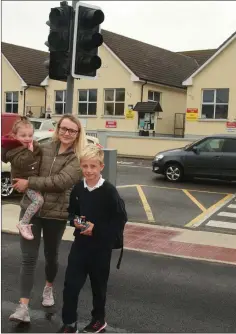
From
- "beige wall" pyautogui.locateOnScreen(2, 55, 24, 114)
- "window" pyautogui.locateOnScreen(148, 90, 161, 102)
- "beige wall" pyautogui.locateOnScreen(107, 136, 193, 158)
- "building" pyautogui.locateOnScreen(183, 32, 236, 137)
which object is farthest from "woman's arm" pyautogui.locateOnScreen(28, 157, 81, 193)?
"beige wall" pyautogui.locateOnScreen(2, 55, 24, 114)

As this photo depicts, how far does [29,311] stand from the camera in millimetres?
4703

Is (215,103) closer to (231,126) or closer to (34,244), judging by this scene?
(231,126)

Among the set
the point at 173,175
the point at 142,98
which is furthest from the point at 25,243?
the point at 142,98

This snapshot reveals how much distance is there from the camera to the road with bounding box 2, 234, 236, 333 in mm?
4473

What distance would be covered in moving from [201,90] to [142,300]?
78.1 feet

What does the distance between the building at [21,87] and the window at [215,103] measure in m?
13.5

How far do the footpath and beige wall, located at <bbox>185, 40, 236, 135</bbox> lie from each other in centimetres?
1868

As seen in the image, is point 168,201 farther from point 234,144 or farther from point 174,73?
point 174,73

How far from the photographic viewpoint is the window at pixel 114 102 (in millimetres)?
30734

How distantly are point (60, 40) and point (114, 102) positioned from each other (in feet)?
78.8

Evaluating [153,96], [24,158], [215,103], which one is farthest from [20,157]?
[153,96]

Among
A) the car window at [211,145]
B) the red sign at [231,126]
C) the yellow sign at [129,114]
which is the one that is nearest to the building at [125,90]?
the yellow sign at [129,114]

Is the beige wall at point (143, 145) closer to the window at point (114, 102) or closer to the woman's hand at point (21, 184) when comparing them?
the window at point (114, 102)

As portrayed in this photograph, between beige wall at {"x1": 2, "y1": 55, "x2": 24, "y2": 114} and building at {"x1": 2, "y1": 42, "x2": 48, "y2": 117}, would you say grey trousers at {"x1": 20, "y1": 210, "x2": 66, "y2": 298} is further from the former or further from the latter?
beige wall at {"x1": 2, "y1": 55, "x2": 24, "y2": 114}
